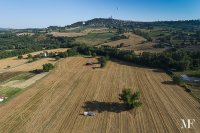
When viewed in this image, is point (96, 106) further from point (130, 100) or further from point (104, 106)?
point (130, 100)

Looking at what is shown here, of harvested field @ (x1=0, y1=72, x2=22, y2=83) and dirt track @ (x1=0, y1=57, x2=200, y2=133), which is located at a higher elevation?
harvested field @ (x1=0, y1=72, x2=22, y2=83)

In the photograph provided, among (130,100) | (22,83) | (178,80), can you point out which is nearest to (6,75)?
(22,83)

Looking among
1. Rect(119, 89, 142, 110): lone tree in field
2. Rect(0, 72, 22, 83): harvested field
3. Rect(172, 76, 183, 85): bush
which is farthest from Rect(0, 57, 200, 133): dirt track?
Rect(0, 72, 22, 83): harvested field

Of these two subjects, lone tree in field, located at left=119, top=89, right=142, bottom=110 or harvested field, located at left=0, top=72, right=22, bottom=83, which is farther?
harvested field, located at left=0, top=72, right=22, bottom=83

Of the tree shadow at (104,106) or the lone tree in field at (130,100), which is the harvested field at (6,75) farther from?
the lone tree in field at (130,100)

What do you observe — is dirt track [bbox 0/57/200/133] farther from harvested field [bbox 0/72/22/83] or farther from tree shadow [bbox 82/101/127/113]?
harvested field [bbox 0/72/22/83]

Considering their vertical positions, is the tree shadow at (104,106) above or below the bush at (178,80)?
below

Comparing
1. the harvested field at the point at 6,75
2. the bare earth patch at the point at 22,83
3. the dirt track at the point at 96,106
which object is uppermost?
the harvested field at the point at 6,75

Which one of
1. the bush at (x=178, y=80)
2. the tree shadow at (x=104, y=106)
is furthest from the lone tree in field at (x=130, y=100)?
the bush at (x=178, y=80)
